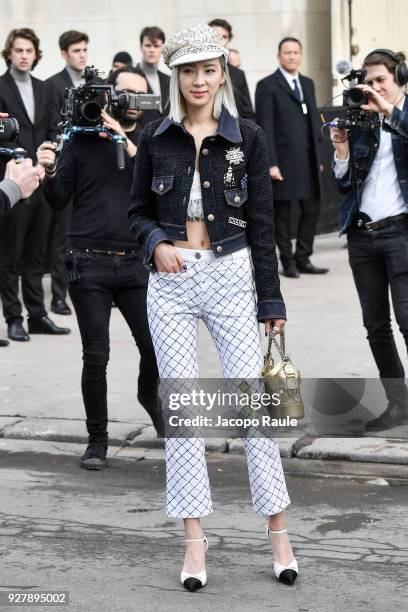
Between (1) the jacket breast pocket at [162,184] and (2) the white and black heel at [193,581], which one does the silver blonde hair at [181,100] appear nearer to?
(1) the jacket breast pocket at [162,184]

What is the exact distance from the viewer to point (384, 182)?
24.1 ft

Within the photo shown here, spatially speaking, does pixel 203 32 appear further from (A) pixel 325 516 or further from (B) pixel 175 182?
(A) pixel 325 516

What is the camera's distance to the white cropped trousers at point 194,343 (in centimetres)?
531

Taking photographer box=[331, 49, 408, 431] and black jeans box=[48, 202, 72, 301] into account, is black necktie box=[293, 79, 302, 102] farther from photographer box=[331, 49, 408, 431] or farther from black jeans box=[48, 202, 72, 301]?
photographer box=[331, 49, 408, 431]

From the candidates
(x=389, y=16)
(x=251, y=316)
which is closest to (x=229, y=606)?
(x=251, y=316)

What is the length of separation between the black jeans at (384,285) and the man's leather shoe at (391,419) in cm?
5

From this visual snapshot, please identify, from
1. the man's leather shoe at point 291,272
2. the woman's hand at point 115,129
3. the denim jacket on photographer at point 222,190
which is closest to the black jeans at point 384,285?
the woman's hand at point 115,129

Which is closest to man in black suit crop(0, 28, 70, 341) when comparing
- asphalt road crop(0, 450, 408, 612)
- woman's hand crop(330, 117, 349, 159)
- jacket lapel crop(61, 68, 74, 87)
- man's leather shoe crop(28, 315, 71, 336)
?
man's leather shoe crop(28, 315, 71, 336)

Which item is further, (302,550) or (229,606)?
(302,550)

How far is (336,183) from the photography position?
743cm

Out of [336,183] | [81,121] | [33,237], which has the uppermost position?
[81,121]

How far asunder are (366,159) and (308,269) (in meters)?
5.98

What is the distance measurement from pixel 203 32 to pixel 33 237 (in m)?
5.71

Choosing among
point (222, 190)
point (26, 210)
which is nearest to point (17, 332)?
point (26, 210)
